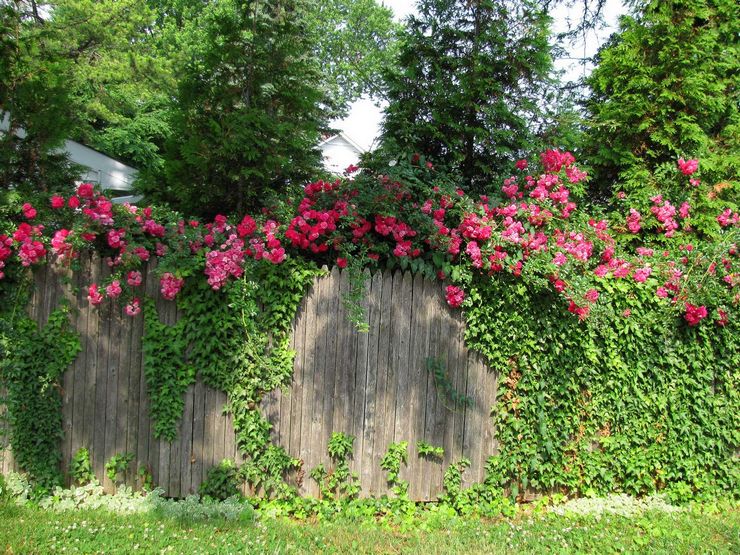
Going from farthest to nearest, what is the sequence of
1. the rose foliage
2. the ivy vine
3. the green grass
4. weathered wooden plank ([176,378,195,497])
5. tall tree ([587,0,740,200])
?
tall tree ([587,0,740,200])
weathered wooden plank ([176,378,195,497])
the rose foliage
the ivy vine
the green grass

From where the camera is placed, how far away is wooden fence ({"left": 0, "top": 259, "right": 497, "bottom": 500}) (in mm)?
3924

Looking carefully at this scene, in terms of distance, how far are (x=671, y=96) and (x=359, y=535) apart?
18.0ft

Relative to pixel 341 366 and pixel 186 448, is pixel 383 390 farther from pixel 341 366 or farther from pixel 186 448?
pixel 186 448

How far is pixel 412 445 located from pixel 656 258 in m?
2.80

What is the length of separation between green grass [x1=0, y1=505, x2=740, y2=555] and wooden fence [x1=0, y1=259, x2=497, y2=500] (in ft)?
1.34

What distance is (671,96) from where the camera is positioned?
5.72 m

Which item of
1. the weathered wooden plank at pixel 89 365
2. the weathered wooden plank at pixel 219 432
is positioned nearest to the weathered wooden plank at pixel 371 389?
the weathered wooden plank at pixel 219 432

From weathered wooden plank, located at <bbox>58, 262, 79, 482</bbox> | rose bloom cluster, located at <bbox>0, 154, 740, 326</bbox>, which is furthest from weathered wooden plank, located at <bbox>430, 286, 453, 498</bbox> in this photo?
weathered wooden plank, located at <bbox>58, 262, 79, 482</bbox>

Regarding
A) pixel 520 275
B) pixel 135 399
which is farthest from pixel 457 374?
pixel 135 399

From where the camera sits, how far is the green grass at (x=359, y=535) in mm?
3268

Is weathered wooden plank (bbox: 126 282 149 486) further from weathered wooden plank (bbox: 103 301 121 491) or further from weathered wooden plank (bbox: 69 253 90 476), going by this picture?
weathered wooden plank (bbox: 69 253 90 476)

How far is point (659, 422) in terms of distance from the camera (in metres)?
4.64

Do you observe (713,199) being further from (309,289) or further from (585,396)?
(309,289)

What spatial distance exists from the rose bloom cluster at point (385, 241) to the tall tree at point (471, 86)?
1.30 metres
